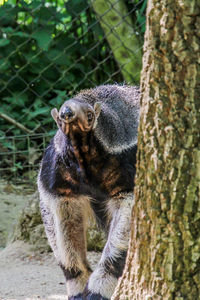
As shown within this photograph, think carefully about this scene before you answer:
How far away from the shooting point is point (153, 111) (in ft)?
9.22

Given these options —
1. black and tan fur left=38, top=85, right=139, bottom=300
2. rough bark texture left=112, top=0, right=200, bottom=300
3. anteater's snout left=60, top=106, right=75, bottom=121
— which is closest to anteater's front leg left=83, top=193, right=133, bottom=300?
black and tan fur left=38, top=85, right=139, bottom=300

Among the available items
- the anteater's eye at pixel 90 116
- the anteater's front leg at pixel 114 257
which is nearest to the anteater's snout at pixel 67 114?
the anteater's eye at pixel 90 116

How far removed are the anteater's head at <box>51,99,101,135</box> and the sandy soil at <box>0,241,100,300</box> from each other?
144 cm

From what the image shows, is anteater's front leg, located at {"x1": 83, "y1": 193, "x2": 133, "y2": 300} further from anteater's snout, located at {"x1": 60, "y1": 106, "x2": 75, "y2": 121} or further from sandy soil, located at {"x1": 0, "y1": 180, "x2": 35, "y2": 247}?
sandy soil, located at {"x1": 0, "y1": 180, "x2": 35, "y2": 247}

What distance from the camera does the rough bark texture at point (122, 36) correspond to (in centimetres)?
702

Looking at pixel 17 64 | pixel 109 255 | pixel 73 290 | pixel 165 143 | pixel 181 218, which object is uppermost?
pixel 17 64

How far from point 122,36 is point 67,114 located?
146 inches

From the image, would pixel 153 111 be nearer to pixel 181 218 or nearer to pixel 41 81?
pixel 181 218

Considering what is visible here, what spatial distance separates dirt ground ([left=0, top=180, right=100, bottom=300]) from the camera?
4656 mm

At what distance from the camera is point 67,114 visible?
3.59 m

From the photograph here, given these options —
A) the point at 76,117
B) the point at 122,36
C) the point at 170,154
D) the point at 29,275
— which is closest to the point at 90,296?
the point at 29,275

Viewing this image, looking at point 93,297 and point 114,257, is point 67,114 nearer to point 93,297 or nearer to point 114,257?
point 114,257

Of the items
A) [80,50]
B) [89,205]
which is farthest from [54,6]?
→ [89,205]

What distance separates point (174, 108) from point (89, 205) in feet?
5.92
